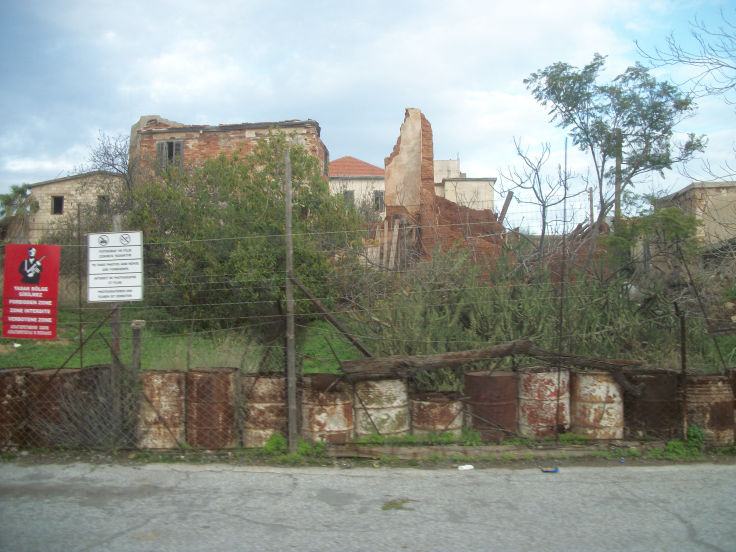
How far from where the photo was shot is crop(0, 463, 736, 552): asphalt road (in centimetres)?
446

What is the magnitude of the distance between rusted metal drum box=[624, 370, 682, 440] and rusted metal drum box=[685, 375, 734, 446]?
0.48ft

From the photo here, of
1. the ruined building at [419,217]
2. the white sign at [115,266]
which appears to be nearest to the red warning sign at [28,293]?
the white sign at [115,266]

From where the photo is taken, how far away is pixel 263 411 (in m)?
6.60

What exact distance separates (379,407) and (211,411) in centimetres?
199

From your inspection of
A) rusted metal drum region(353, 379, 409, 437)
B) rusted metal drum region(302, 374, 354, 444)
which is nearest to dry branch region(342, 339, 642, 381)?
rusted metal drum region(353, 379, 409, 437)

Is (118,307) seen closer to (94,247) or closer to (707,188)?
(94,247)

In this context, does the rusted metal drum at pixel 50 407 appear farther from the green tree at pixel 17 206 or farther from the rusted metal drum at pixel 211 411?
the green tree at pixel 17 206

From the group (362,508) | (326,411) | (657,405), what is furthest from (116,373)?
(657,405)

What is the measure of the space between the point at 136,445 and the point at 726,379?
712 cm

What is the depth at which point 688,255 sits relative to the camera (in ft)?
35.3

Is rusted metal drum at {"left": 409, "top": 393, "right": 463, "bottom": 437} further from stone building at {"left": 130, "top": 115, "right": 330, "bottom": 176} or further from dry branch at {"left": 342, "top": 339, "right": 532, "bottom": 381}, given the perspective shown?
stone building at {"left": 130, "top": 115, "right": 330, "bottom": 176}

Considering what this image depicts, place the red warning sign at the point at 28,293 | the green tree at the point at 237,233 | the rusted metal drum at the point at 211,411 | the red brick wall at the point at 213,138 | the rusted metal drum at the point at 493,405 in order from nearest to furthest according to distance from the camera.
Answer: the rusted metal drum at the point at 211,411
the rusted metal drum at the point at 493,405
the red warning sign at the point at 28,293
the green tree at the point at 237,233
the red brick wall at the point at 213,138

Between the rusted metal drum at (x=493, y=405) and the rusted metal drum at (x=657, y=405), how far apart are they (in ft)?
4.74

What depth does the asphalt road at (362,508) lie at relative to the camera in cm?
446
